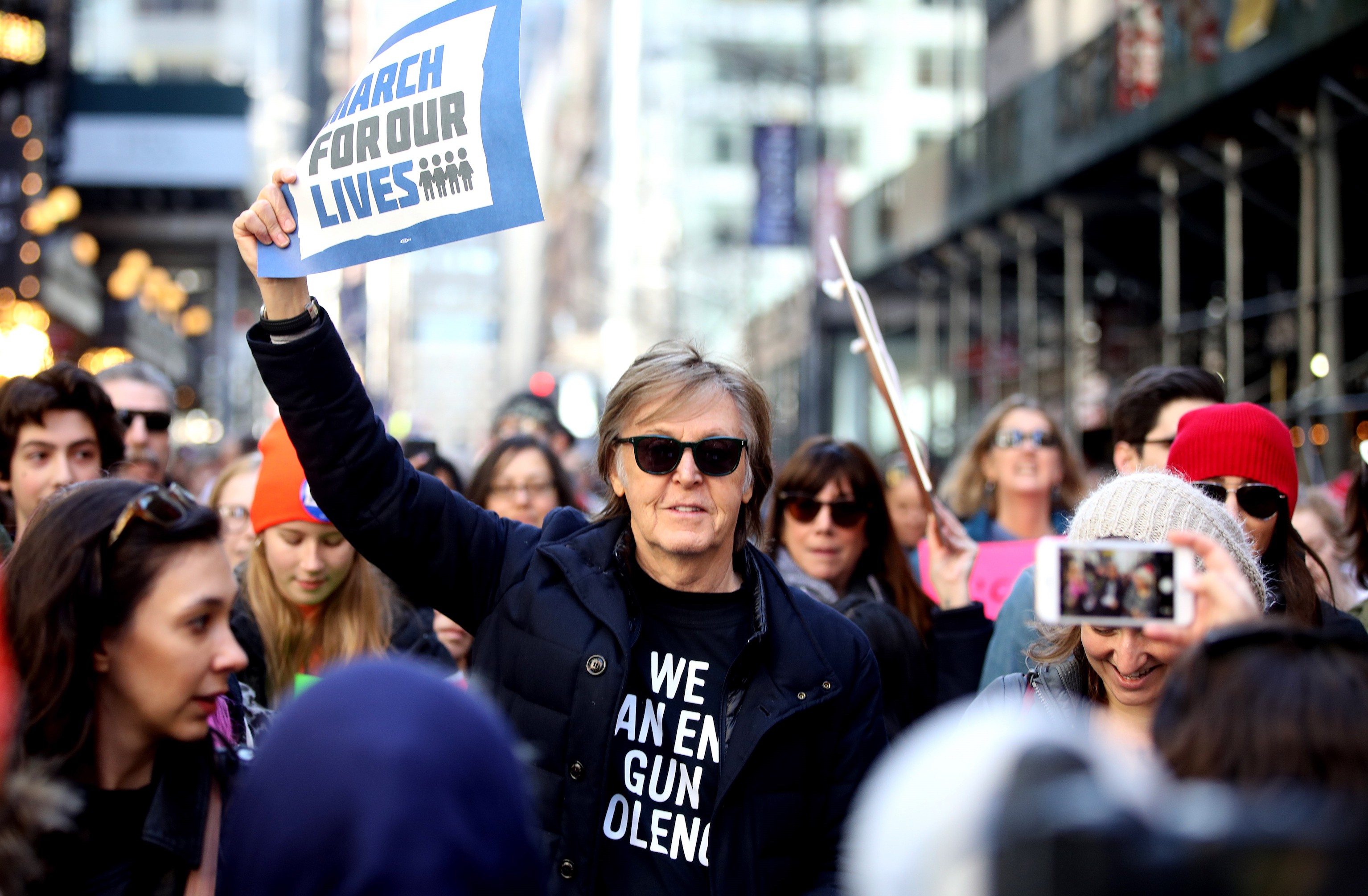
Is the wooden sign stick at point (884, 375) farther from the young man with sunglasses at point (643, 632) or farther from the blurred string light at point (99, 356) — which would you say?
the blurred string light at point (99, 356)

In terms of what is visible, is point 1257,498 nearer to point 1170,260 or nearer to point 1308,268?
point 1308,268

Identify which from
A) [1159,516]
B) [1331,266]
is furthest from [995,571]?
[1331,266]

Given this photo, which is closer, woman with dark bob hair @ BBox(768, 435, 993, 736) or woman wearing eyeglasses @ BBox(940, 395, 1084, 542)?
woman with dark bob hair @ BBox(768, 435, 993, 736)

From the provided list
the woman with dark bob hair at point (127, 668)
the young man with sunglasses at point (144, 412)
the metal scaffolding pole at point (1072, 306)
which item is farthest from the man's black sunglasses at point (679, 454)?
the metal scaffolding pole at point (1072, 306)

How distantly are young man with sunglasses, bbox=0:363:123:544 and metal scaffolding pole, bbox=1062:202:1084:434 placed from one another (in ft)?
51.0

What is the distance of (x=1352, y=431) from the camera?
41.3ft

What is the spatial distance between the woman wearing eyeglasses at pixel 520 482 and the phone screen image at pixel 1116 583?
14.6ft

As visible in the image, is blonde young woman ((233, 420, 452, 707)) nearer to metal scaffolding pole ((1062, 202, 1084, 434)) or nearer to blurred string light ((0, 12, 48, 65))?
metal scaffolding pole ((1062, 202, 1084, 434))

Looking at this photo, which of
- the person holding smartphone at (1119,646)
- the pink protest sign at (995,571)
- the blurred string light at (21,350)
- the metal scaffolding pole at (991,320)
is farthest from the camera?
the metal scaffolding pole at (991,320)

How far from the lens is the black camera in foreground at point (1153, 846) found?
1390 millimetres

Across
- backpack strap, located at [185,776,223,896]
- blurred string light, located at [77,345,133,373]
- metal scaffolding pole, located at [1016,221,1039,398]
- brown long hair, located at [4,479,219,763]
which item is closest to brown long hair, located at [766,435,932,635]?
backpack strap, located at [185,776,223,896]

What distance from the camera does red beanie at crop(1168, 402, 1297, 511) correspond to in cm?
407

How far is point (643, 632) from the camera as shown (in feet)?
10.7

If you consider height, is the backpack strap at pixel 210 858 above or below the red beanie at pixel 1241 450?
below
